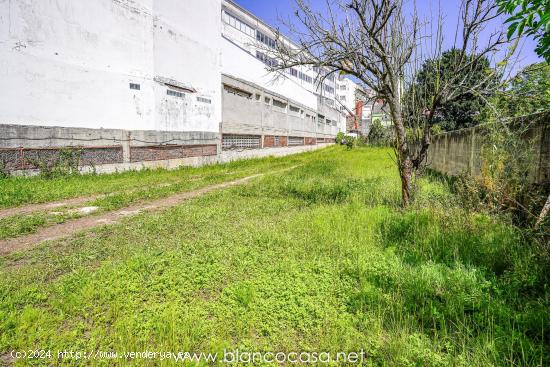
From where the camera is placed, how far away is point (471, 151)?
8188 mm

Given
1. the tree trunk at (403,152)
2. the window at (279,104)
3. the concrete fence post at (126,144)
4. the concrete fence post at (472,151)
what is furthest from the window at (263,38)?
the tree trunk at (403,152)

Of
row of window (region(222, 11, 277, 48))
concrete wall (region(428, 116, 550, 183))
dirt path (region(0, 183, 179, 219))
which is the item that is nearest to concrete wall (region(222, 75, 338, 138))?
row of window (region(222, 11, 277, 48))

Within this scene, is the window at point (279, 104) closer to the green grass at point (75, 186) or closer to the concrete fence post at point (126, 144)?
the concrete fence post at point (126, 144)

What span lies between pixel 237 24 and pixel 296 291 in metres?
24.2

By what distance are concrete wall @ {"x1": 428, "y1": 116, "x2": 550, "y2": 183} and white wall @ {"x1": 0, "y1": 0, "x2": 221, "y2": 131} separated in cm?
1167

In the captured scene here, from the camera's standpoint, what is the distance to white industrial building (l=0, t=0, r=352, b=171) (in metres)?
9.34

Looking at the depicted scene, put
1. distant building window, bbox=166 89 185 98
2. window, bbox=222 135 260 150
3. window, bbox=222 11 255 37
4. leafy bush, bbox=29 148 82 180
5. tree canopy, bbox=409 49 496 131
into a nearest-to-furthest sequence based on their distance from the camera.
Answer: tree canopy, bbox=409 49 496 131 → leafy bush, bbox=29 148 82 180 → distant building window, bbox=166 89 185 98 → window, bbox=222 135 260 150 → window, bbox=222 11 255 37

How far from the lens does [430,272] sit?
3.09 m

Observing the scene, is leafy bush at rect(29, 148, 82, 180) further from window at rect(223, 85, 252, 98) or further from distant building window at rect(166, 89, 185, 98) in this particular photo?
window at rect(223, 85, 252, 98)

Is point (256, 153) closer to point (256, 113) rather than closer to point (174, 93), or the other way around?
point (256, 113)

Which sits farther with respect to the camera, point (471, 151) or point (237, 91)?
point (237, 91)

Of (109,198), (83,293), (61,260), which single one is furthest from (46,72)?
(83,293)

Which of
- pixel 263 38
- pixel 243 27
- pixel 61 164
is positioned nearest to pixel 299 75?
pixel 263 38

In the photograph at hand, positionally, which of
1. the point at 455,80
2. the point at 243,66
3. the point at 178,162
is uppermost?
the point at 243,66
